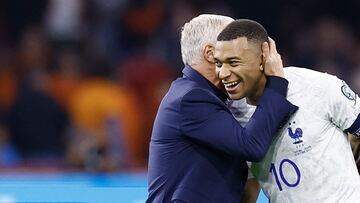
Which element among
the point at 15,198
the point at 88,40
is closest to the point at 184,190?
the point at 15,198

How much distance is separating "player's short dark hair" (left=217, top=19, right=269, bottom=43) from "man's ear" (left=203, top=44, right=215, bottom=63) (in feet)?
0.36

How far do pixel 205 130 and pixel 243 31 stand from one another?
40 centimetres

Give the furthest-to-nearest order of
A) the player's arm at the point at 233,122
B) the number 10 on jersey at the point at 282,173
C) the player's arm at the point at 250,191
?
1. the player's arm at the point at 250,191
2. the number 10 on jersey at the point at 282,173
3. the player's arm at the point at 233,122

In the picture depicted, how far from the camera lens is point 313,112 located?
3.94 metres

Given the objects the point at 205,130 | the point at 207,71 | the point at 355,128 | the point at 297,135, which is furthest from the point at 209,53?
the point at 355,128

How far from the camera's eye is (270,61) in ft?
12.9

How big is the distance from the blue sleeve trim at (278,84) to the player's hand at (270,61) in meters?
0.02

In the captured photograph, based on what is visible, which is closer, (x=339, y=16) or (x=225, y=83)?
(x=225, y=83)

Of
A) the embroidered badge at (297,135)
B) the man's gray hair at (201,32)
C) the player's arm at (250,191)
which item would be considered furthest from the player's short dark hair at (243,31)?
the player's arm at (250,191)

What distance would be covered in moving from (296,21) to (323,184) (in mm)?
6260

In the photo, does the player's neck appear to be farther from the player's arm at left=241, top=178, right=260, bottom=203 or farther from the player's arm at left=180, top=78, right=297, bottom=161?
the player's arm at left=241, top=178, right=260, bottom=203

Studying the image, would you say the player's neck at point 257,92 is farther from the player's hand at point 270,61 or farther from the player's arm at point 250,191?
the player's arm at point 250,191

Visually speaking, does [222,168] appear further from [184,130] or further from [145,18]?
[145,18]

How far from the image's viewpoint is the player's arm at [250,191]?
14.0ft
